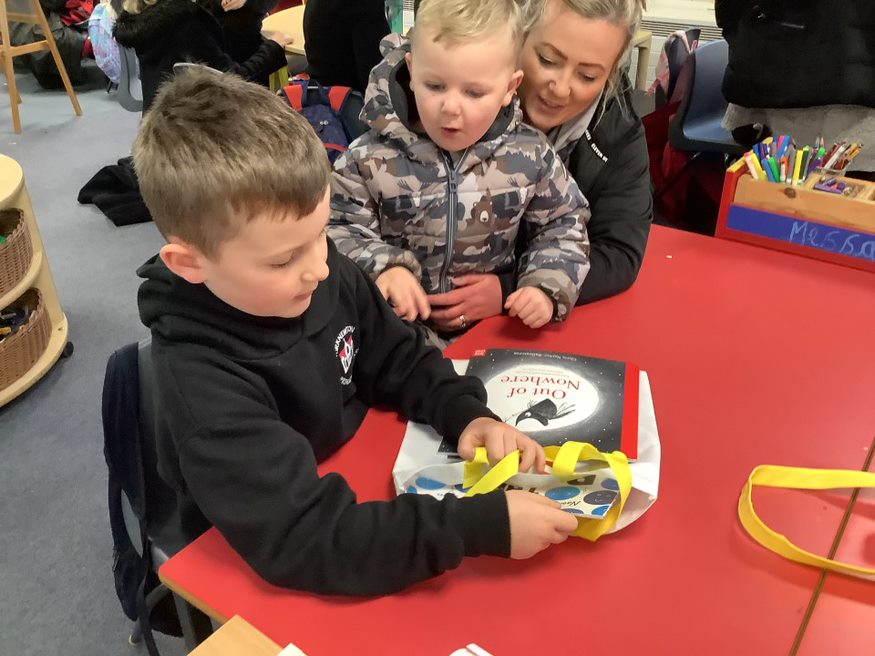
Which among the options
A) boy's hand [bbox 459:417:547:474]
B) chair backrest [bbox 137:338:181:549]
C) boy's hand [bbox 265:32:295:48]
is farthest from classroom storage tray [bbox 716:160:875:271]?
boy's hand [bbox 265:32:295:48]

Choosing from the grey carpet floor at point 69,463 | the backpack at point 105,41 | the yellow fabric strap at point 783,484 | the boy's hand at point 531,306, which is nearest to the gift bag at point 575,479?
the yellow fabric strap at point 783,484

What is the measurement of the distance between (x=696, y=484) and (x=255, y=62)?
2.70m

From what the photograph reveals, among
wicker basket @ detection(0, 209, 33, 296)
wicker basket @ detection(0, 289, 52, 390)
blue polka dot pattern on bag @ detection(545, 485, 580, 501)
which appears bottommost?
wicker basket @ detection(0, 289, 52, 390)

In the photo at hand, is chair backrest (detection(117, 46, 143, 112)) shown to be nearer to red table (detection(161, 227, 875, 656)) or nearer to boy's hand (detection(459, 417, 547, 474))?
red table (detection(161, 227, 875, 656))

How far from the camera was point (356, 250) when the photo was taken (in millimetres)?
1224

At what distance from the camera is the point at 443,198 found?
123 centimetres

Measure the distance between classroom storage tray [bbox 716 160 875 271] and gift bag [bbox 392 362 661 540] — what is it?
0.68 m

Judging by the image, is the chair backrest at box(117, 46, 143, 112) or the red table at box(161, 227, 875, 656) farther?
the chair backrest at box(117, 46, 143, 112)

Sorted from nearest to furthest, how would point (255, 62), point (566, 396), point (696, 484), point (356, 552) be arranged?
1. point (356, 552)
2. point (696, 484)
3. point (566, 396)
4. point (255, 62)

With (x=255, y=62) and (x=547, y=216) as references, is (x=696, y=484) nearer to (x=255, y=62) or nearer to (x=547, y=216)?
(x=547, y=216)

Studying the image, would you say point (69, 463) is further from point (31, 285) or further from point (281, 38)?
Answer: point (281, 38)

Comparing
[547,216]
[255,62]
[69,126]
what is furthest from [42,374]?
[69,126]

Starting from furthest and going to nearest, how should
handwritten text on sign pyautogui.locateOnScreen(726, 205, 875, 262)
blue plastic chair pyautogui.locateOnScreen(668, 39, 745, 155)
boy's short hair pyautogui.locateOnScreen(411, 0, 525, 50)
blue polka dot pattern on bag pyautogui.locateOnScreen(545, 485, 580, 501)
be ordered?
1. blue plastic chair pyautogui.locateOnScreen(668, 39, 745, 155)
2. handwritten text on sign pyautogui.locateOnScreen(726, 205, 875, 262)
3. boy's short hair pyautogui.locateOnScreen(411, 0, 525, 50)
4. blue polka dot pattern on bag pyautogui.locateOnScreen(545, 485, 580, 501)

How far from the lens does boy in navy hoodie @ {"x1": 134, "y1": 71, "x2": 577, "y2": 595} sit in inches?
30.3
